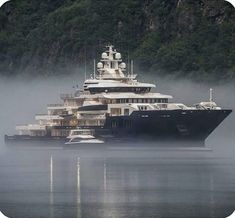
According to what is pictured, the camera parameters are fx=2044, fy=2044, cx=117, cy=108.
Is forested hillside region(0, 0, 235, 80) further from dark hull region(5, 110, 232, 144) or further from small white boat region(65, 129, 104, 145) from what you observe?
dark hull region(5, 110, 232, 144)

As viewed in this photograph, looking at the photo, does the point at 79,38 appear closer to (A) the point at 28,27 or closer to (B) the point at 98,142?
(A) the point at 28,27

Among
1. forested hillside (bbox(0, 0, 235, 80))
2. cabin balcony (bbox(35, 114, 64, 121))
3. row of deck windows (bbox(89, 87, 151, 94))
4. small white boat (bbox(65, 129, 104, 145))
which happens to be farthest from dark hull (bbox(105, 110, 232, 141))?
forested hillside (bbox(0, 0, 235, 80))

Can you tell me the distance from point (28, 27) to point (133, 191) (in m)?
78.5

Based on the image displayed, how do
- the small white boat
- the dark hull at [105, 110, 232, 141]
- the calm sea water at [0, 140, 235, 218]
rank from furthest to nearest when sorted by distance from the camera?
the small white boat, the dark hull at [105, 110, 232, 141], the calm sea water at [0, 140, 235, 218]

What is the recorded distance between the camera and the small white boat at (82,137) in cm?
10461

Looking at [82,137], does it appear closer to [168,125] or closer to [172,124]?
[168,125]

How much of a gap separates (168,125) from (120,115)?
3.92m

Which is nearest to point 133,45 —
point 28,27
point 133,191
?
point 28,27

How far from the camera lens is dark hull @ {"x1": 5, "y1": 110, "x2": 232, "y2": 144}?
336 feet

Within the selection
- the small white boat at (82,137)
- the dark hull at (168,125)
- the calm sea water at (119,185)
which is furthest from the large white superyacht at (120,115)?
the calm sea water at (119,185)

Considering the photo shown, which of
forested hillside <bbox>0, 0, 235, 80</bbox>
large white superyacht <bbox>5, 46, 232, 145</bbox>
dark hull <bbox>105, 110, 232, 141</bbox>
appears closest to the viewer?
dark hull <bbox>105, 110, 232, 141</bbox>

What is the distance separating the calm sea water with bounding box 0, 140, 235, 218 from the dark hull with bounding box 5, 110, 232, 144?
399 cm

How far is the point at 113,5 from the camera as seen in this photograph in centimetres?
14225

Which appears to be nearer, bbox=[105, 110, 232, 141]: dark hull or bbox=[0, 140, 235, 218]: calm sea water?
bbox=[0, 140, 235, 218]: calm sea water
